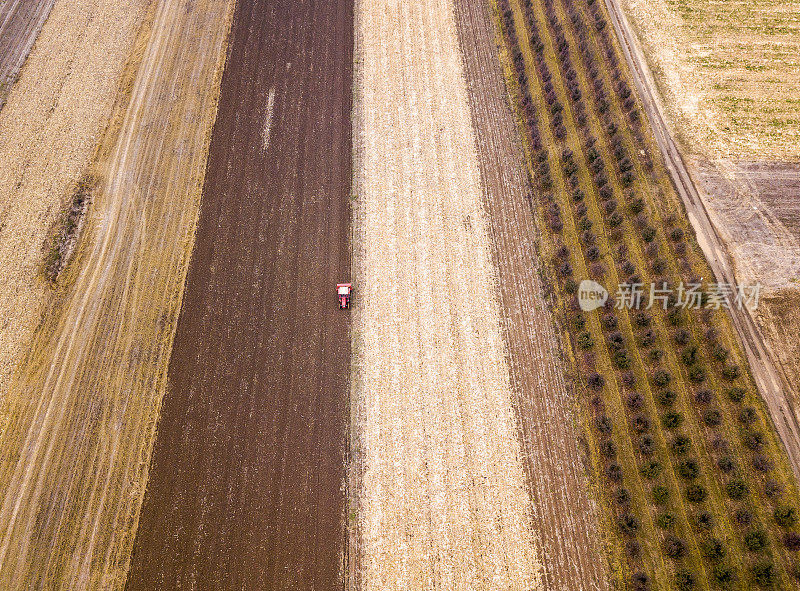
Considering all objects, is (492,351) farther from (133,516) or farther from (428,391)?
(133,516)

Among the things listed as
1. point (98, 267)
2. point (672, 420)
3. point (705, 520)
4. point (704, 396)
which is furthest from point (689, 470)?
point (98, 267)

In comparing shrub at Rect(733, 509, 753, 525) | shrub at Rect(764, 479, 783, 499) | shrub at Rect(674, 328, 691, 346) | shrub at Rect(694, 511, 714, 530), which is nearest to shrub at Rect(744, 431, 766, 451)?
shrub at Rect(764, 479, 783, 499)

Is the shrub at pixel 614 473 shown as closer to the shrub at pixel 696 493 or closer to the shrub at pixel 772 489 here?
the shrub at pixel 696 493

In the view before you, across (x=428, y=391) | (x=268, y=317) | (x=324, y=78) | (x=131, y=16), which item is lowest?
(x=428, y=391)

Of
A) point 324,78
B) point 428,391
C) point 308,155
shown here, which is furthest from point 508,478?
point 324,78

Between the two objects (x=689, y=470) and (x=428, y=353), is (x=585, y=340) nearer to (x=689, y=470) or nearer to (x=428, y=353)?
(x=689, y=470)

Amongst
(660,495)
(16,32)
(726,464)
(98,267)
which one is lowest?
(660,495)

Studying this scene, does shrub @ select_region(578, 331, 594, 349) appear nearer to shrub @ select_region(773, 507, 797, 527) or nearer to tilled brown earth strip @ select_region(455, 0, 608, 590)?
tilled brown earth strip @ select_region(455, 0, 608, 590)
